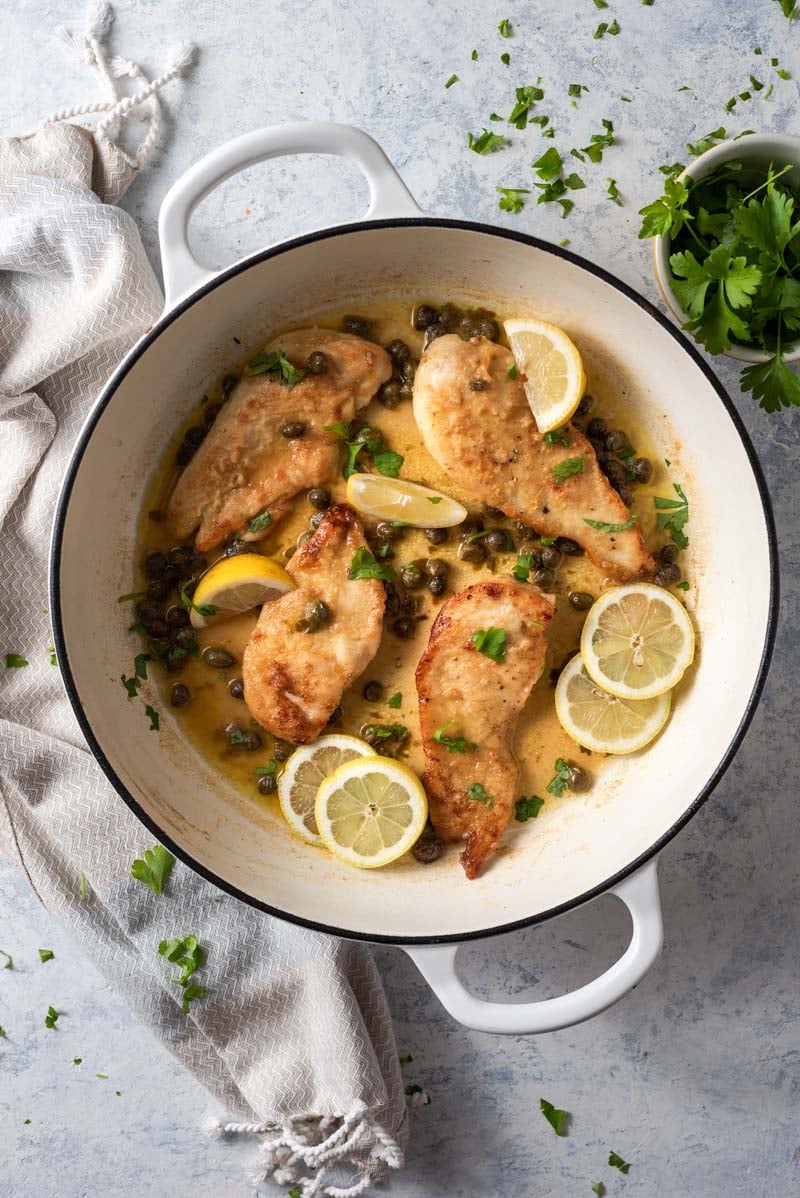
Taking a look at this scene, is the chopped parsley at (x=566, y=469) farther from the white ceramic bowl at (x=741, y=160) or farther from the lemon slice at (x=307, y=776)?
the lemon slice at (x=307, y=776)

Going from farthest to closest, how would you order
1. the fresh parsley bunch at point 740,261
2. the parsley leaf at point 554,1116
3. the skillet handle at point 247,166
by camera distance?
the parsley leaf at point 554,1116 → the fresh parsley bunch at point 740,261 → the skillet handle at point 247,166

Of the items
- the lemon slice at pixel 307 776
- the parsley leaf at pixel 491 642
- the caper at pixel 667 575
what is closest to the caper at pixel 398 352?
the parsley leaf at pixel 491 642

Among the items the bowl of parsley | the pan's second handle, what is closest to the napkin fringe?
the pan's second handle

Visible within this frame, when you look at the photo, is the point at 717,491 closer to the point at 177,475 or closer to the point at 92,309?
the point at 177,475

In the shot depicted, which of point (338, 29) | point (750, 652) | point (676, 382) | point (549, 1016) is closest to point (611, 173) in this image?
point (676, 382)

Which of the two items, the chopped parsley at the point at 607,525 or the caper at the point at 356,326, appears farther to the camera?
the caper at the point at 356,326

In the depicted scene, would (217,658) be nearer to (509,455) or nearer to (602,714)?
(509,455)

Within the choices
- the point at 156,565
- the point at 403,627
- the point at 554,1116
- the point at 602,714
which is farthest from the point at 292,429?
the point at 554,1116
